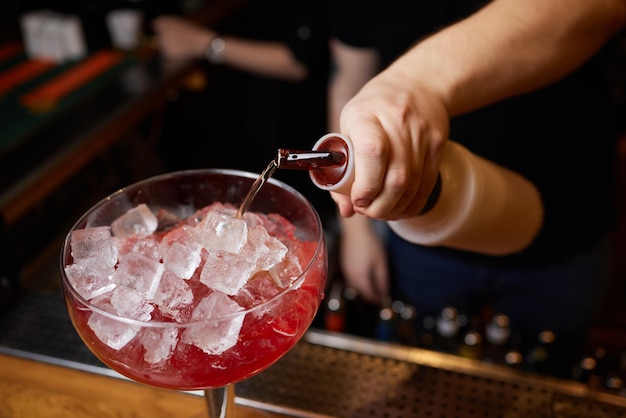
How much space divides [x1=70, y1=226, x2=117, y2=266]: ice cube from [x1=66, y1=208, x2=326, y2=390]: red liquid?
0.06m

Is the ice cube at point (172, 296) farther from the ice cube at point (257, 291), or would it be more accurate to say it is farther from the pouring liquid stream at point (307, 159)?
the pouring liquid stream at point (307, 159)

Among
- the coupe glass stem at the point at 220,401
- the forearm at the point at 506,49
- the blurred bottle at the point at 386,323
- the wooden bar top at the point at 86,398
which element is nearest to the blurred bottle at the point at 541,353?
the blurred bottle at the point at 386,323

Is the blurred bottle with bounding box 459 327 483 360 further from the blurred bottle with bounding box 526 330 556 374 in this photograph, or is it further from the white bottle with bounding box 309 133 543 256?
the white bottle with bounding box 309 133 543 256

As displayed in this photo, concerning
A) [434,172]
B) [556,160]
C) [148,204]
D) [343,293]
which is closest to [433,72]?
[434,172]

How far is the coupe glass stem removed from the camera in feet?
2.74

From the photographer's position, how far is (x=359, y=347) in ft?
3.72

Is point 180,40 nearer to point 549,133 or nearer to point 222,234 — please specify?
point 549,133

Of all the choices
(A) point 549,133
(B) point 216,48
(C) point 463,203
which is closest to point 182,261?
(C) point 463,203

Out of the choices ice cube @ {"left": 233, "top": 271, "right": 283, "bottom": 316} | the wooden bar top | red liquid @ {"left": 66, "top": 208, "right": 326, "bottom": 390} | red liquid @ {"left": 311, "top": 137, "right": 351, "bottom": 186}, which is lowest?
the wooden bar top

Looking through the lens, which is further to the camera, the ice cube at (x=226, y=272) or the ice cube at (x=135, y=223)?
the ice cube at (x=135, y=223)

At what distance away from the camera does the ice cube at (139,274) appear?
2.29 feet

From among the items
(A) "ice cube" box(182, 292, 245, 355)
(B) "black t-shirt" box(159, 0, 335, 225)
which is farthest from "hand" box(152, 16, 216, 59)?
(A) "ice cube" box(182, 292, 245, 355)

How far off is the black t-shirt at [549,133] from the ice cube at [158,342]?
0.99m

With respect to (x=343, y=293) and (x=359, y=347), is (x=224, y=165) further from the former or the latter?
(x=359, y=347)
